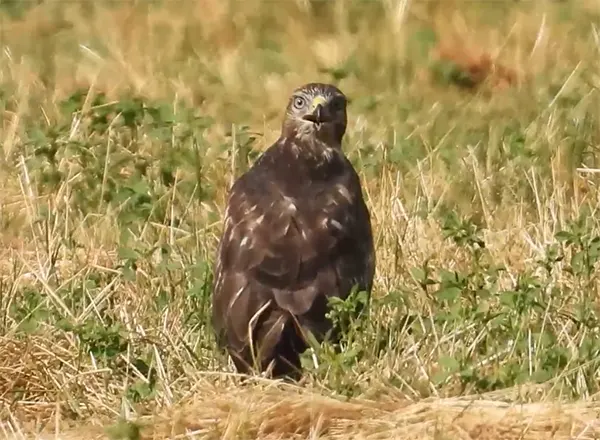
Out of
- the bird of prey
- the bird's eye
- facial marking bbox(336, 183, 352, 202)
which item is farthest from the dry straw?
the bird's eye

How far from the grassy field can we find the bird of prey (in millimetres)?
153

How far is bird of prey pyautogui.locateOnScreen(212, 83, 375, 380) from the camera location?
5.79 m

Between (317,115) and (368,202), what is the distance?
787 millimetres

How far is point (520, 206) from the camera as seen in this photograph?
7.44m

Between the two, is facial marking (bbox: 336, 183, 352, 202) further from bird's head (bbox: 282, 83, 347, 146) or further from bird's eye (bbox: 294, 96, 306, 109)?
bird's eye (bbox: 294, 96, 306, 109)

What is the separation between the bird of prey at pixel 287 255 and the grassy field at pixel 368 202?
153 millimetres

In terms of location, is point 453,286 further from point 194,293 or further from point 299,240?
point 194,293

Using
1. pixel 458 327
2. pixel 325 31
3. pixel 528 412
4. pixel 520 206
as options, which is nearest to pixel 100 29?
pixel 325 31

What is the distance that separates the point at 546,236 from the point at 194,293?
58.4 inches

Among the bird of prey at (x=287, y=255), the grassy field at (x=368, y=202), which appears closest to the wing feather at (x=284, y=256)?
the bird of prey at (x=287, y=255)

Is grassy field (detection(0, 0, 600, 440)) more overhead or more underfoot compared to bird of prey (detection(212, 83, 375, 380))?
more underfoot

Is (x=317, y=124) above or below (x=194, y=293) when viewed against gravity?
above

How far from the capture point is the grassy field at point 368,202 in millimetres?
5324

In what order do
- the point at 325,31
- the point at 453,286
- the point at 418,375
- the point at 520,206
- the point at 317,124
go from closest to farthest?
1. the point at 418,375
2. the point at 453,286
3. the point at 317,124
4. the point at 520,206
5. the point at 325,31
